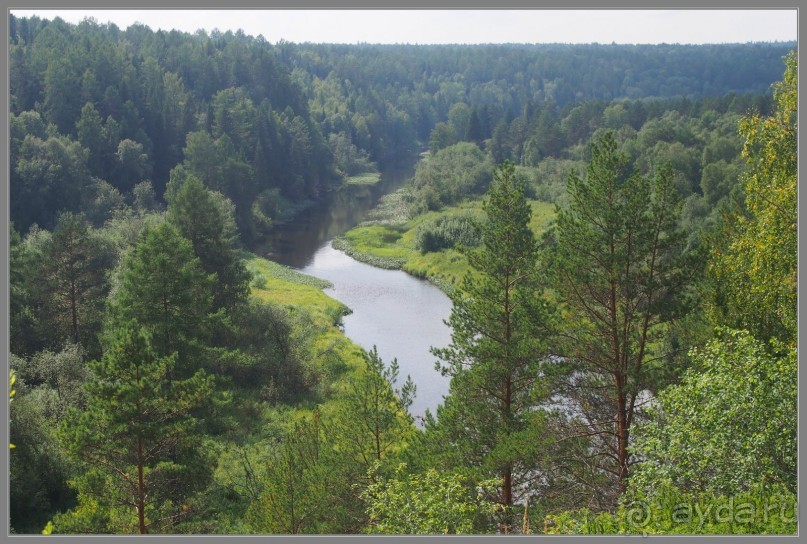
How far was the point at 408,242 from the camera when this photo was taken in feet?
222

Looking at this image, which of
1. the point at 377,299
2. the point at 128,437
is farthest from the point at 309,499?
the point at 377,299

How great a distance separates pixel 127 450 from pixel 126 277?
10007mm

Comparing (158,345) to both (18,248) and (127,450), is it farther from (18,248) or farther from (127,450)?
(18,248)

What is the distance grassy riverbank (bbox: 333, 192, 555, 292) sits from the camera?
5694cm

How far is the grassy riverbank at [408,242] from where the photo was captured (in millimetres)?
56938

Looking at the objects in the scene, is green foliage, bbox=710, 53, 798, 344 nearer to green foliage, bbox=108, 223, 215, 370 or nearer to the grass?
green foliage, bbox=108, 223, 215, 370

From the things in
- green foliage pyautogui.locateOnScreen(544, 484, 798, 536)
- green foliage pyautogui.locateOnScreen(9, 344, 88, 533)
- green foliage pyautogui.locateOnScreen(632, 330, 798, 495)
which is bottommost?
green foliage pyautogui.locateOnScreen(9, 344, 88, 533)

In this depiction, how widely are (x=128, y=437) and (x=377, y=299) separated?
32970 millimetres

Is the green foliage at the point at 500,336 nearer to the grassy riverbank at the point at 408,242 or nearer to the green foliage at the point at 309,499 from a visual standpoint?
the green foliage at the point at 309,499

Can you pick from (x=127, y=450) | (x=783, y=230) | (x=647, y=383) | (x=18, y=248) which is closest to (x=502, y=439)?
(x=647, y=383)

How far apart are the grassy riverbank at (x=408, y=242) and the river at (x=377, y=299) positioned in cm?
104

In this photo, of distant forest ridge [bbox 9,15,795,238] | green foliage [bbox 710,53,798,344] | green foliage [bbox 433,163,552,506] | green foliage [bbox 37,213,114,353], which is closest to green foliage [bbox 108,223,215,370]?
green foliage [bbox 37,213,114,353]

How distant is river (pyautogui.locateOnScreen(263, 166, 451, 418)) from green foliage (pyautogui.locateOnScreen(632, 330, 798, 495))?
53.0ft

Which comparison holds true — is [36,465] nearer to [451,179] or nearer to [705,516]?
[705,516]
